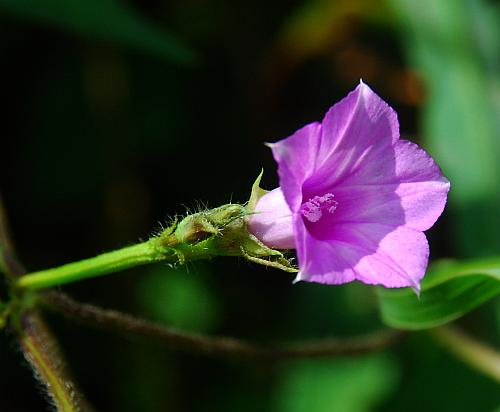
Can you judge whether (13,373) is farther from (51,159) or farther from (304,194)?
(304,194)

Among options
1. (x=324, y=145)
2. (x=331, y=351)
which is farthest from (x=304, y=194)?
(x=331, y=351)

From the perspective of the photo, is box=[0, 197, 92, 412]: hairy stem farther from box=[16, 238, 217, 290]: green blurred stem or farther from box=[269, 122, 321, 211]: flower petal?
box=[269, 122, 321, 211]: flower petal

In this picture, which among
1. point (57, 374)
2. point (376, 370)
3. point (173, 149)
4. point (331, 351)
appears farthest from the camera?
point (173, 149)

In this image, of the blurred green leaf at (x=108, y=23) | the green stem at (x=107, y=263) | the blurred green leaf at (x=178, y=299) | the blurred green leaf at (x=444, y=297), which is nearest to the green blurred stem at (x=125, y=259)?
the green stem at (x=107, y=263)

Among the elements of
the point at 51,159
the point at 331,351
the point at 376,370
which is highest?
the point at 51,159

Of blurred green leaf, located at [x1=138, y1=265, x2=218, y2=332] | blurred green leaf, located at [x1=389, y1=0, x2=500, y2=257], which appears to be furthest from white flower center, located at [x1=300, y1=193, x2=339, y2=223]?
blurred green leaf, located at [x1=138, y1=265, x2=218, y2=332]

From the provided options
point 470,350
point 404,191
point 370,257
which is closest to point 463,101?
point 470,350
